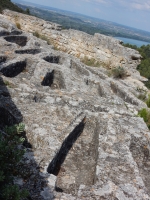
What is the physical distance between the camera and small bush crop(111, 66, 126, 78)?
13438 mm

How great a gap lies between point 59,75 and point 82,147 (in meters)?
4.94

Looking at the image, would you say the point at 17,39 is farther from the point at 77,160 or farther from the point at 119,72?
the point at 77,160

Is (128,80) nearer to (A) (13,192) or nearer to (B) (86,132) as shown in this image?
(B) (86,132)

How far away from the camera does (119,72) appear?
531 inches

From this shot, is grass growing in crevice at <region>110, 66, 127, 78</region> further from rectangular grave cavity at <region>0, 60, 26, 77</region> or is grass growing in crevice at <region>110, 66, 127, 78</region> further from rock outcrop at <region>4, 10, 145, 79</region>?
rectangular grave cavity at <region>0, 60, 26, 77</region>

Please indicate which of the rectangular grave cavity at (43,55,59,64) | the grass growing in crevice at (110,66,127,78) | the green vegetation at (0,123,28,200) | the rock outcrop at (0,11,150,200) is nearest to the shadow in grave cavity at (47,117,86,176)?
the rock outcrop at (0,11,150,200)

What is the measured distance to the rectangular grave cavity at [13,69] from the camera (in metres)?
8.94

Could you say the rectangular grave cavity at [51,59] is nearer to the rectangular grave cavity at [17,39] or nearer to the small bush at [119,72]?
the small bush at [119,72]

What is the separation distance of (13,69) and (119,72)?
659 cm

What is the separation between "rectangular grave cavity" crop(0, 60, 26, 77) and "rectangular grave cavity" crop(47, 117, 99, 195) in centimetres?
418

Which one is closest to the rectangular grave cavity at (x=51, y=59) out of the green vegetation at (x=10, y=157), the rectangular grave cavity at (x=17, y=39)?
the rectangular grave cavity at (x=17, y=39)

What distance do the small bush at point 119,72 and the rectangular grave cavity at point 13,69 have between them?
567cm

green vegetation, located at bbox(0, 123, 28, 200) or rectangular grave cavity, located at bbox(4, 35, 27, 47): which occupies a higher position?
green vegetation, located at bbox(0, 123, 28, 200)

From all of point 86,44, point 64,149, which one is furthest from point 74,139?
point 86,44
